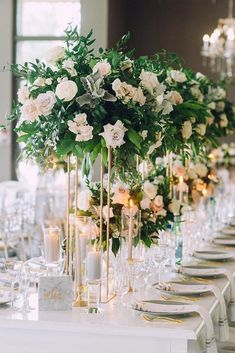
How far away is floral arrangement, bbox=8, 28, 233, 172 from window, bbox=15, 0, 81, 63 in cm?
1007

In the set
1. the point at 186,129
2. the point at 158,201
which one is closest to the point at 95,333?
the point at 158,201

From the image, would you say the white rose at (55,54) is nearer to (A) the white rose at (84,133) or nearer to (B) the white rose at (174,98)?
(A) the white rose at (84,133)

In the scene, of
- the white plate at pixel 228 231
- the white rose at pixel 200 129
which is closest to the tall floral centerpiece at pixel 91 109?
the white rose at pixel 200 129

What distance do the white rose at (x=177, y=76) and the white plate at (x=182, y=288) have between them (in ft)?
6.79

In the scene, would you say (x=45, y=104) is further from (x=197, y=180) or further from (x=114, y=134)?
(x=197, y=180)

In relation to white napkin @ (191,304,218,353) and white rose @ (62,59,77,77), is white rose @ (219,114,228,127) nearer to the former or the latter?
white rose @ (62,59,77,77)

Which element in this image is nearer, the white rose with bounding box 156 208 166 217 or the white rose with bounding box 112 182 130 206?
the white rose with bounding box 112 182 130 206

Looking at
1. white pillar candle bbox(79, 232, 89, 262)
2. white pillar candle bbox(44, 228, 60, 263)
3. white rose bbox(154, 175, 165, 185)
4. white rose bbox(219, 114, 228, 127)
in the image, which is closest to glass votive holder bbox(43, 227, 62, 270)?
white pillar candle bbox(44, 228, 60, 263)

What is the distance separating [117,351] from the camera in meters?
3.51

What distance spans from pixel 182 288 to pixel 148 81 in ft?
3.28

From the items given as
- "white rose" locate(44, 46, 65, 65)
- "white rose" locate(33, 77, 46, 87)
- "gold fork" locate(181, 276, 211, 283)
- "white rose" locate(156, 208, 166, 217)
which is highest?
"white rose" locate(44, 46, 65, 65)

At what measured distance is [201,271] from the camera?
4.78m

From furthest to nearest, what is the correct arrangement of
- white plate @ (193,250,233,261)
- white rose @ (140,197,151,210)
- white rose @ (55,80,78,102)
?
white plate @ (193,250,233,261) < white rose @ (140,197,151,210) < white rose @ (55,80,78,102)

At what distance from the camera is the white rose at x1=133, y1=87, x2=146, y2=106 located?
3923 millimetres
